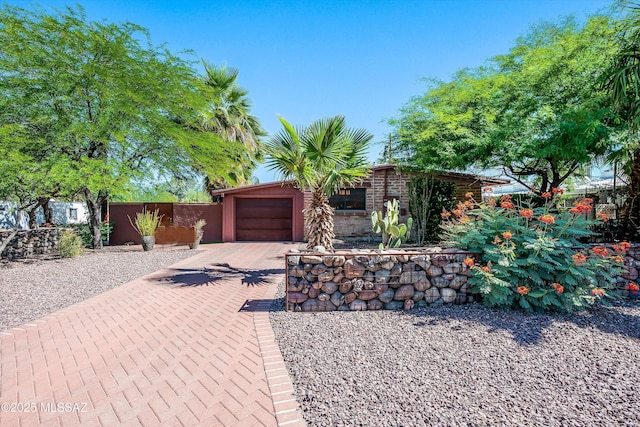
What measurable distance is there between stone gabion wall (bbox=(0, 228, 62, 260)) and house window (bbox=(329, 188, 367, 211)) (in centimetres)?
1036

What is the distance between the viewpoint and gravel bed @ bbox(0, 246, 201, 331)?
4.64m

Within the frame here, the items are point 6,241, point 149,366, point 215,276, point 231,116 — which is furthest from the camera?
point 231,116

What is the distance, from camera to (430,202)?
1124cm

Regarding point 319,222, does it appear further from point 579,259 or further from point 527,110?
point 527,110

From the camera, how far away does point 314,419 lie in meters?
2.14

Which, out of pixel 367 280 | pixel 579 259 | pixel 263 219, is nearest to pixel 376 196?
pixel 263 219

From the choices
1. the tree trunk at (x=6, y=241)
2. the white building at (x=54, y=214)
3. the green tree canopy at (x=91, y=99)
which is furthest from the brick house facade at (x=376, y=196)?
the white building at (x=54, y=214)

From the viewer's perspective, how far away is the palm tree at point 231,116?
1474 centimetres

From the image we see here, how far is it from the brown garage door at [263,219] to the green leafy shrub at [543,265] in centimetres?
1024

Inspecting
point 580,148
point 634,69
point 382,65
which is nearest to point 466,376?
point 634,69

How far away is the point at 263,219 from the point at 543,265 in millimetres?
11544

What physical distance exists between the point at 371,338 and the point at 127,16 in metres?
13.2

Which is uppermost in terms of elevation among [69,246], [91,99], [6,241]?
[91,99]

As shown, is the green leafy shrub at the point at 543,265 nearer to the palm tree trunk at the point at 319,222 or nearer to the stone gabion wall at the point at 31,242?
the palm tree trunk at the point at 319,222
